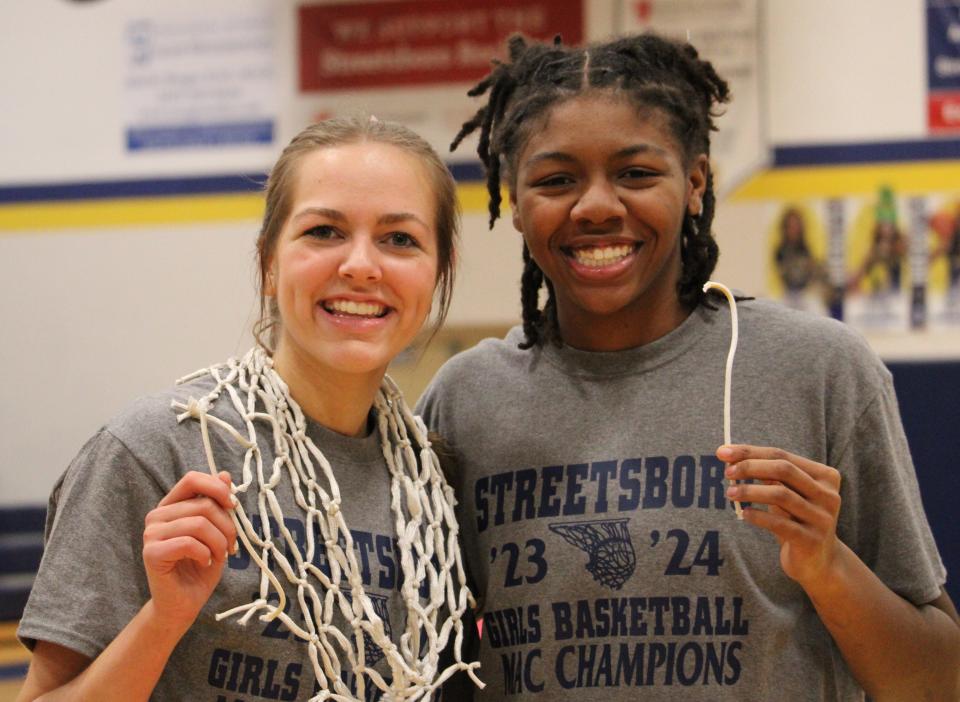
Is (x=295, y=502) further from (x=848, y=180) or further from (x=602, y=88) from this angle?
(x=848, y=180)

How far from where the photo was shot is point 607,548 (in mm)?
1775

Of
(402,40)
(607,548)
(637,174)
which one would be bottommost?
(607,548)

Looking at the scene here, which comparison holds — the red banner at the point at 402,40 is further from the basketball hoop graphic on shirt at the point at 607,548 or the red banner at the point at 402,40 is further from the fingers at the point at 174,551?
the fingers at the point at 174,551

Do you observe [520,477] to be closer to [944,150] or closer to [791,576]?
[791,576]

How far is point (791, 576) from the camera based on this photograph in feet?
5.24

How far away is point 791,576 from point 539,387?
55 centimetres

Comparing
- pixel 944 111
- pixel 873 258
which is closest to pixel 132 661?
pixel 873 258

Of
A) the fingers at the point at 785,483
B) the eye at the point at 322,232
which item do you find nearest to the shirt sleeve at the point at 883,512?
the fingers at the point at 785,483

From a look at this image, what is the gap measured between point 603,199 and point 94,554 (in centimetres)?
90

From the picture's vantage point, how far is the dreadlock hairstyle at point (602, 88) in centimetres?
184

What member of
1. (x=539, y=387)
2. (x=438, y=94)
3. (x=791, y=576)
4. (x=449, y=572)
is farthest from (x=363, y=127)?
(x=438, y=94)

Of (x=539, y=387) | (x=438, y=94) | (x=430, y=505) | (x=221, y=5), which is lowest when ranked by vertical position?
(x=430, y=505)

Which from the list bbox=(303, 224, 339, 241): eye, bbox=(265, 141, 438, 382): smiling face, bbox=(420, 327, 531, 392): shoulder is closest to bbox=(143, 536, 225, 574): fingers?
bbox=(265, 141, 438, 382): smiling face

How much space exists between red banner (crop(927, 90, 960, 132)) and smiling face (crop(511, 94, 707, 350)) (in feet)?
11.1
